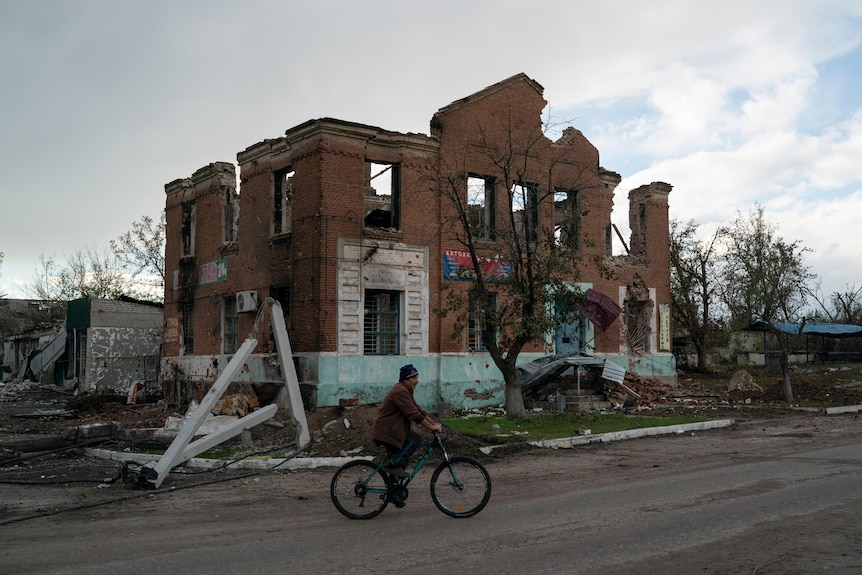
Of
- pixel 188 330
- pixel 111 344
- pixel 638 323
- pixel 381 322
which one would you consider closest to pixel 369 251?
pixel 381 322

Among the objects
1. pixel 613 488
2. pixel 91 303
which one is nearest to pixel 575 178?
pixel 613 488

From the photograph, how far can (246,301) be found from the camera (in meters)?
21.7

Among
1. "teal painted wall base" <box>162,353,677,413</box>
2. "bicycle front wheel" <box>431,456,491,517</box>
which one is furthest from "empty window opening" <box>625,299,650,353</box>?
"bicycle front wheel" <box>431,456,491,517</box>

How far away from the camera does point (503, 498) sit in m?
9.75

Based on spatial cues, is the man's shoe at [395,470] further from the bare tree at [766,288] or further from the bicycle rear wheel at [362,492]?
the bare tree at [766,288]

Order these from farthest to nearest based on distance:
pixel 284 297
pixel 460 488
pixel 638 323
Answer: pixel 638 323
pixel 284 297
pixel 460 488

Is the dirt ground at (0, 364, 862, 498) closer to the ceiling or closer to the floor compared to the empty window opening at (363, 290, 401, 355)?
closer to the floor

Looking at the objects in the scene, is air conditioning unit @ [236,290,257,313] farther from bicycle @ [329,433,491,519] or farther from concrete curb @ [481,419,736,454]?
bicycle @ [329,433,491,519]

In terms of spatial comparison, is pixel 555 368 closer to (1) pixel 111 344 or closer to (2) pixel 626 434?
(2) pixel 626 434

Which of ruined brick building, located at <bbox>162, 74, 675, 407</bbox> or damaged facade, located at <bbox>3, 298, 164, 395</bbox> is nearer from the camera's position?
ruined brick building, located at <bbox>162, 74, 675, 407</bbox>

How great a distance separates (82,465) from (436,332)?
10576 mm

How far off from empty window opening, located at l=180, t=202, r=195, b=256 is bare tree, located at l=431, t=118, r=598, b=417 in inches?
380

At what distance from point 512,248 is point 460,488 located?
10.7 metres

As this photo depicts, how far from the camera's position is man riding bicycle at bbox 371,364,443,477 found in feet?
27.5
